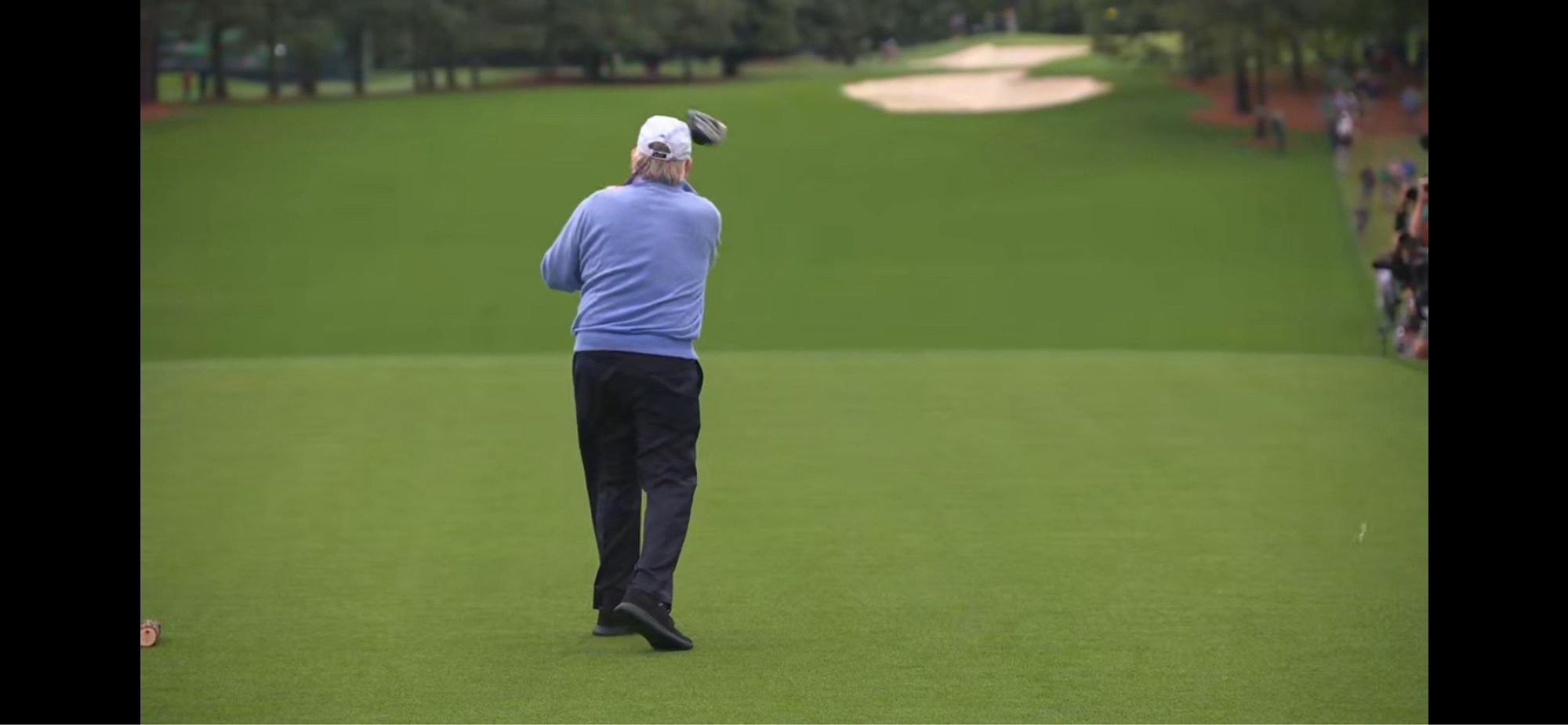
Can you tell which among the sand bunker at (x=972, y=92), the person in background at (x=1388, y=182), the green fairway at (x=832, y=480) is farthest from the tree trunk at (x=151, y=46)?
the person in background at (x=1388, y=182)

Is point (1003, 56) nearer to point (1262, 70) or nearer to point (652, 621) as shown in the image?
point (1262, 70)

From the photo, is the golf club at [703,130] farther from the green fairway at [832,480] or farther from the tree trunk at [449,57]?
the tree trunk at [449,57]

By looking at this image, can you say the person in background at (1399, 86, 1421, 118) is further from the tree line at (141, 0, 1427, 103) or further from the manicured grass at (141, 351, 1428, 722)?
the manicured grass at (141, 351, 1428, 722)

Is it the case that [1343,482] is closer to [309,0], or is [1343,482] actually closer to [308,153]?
[308,153]

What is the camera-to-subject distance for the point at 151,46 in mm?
48844

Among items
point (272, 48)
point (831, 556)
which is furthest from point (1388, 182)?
point (831, 556)

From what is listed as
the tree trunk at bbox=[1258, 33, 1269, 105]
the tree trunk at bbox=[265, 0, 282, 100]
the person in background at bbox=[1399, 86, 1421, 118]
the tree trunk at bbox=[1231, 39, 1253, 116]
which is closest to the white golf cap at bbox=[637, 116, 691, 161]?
the tree trunk at bbox=[1258, 33, 1269, 105]

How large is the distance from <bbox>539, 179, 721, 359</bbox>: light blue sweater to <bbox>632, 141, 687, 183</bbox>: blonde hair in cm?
2

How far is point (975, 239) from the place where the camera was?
3378 centimetres

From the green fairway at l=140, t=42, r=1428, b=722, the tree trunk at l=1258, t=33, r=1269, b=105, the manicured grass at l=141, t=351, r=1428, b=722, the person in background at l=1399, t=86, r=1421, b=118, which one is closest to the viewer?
the manicured grass at l=141, t=351, r=1428, b=722

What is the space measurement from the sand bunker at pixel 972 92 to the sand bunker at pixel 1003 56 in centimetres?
A: 24

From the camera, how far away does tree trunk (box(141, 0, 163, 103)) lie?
48031mm

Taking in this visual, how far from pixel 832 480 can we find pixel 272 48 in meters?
41.8

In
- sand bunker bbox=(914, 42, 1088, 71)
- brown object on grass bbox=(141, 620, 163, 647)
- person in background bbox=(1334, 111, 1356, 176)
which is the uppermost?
sand bunker bbox=(914, 42, 1088, 71)
